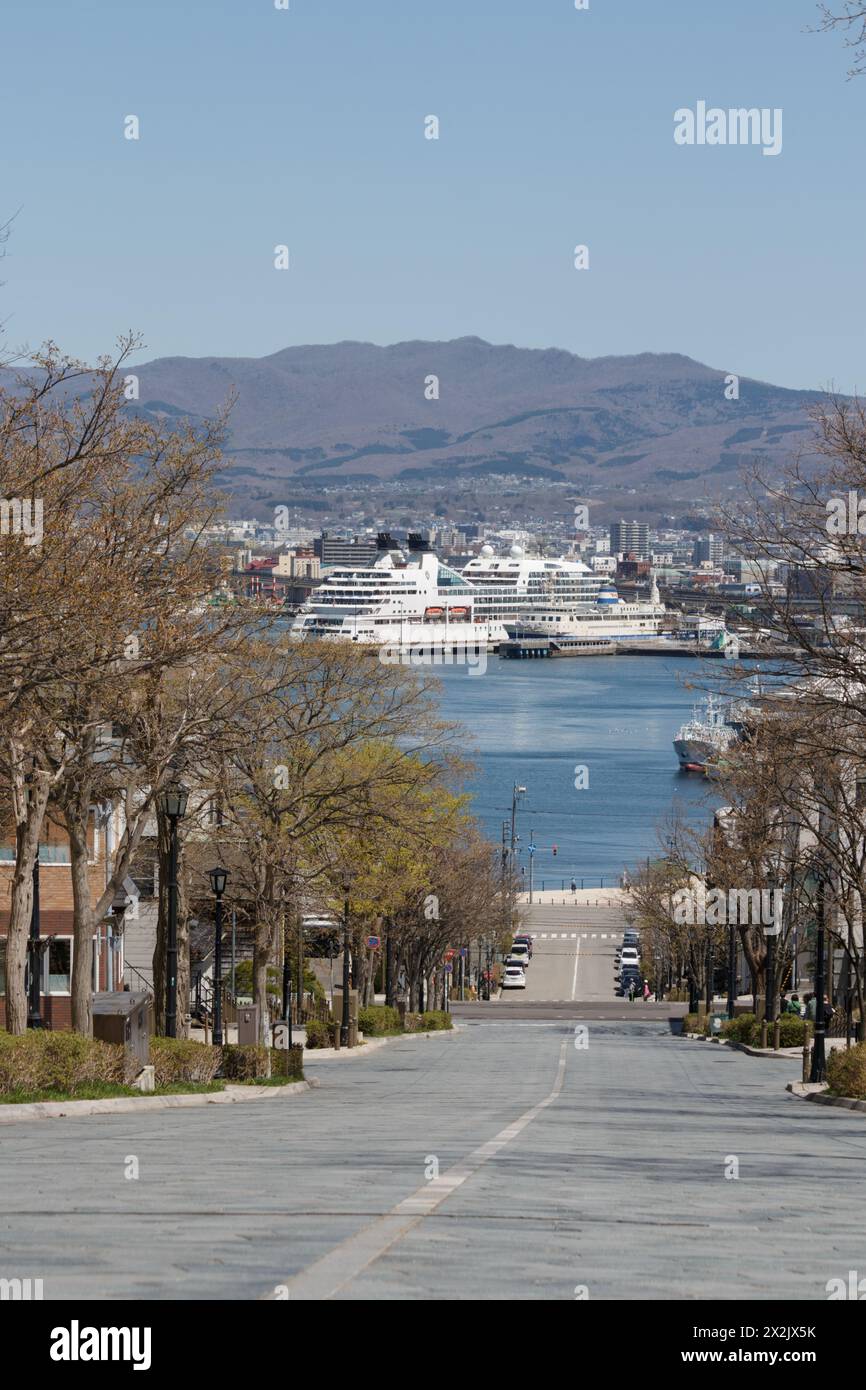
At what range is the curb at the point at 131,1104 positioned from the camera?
1744 cm

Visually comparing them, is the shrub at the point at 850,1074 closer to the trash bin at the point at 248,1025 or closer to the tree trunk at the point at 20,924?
the tree trunk at the point at 20,924

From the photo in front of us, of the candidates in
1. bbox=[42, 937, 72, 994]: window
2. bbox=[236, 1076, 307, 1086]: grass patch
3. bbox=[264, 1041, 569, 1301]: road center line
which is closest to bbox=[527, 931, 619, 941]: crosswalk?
bbox=[42, 937, 72, 994]: window

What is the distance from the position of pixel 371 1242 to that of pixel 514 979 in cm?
8825

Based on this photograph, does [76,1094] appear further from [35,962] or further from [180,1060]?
[35,962]

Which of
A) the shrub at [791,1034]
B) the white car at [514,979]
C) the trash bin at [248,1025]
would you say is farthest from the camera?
the white car at [514,979]

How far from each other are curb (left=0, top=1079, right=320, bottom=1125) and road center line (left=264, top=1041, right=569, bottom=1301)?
6542 mm

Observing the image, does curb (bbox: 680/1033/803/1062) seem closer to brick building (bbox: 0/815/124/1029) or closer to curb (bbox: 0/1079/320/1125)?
brick building (bbox: 0/815/124/1029)

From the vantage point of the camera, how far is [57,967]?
40.5 m

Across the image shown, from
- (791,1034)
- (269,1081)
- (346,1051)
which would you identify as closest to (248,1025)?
(269,1081)

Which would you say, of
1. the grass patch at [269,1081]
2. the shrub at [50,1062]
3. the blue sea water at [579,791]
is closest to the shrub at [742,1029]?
the grass patch at [269,1081]

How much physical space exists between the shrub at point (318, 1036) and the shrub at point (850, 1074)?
20.4 meters

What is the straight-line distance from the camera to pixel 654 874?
90000 millimetres

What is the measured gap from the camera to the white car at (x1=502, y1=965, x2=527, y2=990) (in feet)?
309
